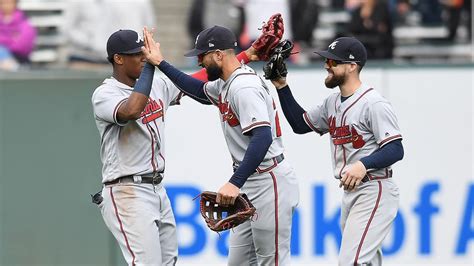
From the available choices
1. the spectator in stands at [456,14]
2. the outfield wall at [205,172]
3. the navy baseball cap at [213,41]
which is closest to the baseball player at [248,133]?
the navy baseball cap at [213,41]

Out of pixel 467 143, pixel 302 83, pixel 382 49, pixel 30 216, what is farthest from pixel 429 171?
pixel 30 216

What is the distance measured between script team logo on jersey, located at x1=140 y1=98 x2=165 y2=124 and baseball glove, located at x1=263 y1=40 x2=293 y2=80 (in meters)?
0.73

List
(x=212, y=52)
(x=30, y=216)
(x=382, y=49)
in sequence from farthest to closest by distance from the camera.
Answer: (x=382, y=49) → (x=30, y=216) → (x=212, y=52)

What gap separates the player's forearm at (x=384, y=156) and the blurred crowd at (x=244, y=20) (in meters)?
4.47

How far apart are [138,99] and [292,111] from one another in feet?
4.23

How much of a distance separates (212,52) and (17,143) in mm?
3145

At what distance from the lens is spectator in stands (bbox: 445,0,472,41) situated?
13148mm

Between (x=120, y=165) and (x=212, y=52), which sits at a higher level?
(x=212, y=52)

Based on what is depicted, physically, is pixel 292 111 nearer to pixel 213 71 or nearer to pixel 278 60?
pixel 278 60

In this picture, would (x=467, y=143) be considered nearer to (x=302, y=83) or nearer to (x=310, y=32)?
(x=302, y=83)

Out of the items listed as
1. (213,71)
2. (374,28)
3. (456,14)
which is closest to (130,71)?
(213,71)

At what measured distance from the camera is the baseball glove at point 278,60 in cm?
762

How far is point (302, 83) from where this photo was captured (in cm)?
1013

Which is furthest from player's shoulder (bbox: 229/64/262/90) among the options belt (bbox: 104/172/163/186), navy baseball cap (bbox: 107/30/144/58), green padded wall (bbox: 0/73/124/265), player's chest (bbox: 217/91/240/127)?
green padded wall (bbox: 0/73/124/265)
